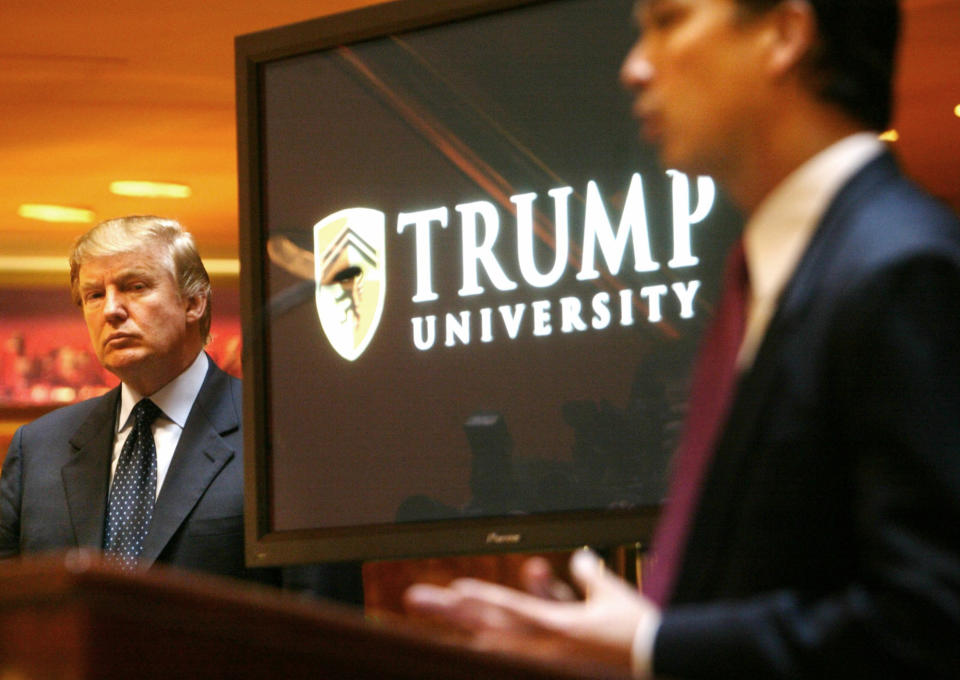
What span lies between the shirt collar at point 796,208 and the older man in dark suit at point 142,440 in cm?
171

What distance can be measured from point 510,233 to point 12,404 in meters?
6.51

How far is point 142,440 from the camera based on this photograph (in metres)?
2.80

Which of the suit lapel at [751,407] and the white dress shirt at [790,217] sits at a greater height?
the white dress shirt at [790,217]

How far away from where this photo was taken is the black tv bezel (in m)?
2.06

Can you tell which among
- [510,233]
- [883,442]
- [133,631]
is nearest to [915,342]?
[883,442]

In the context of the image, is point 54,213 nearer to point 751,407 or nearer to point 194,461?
point 194,461

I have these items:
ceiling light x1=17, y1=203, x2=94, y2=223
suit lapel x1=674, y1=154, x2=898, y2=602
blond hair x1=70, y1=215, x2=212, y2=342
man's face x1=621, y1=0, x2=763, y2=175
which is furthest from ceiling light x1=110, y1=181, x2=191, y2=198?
suit lapel x1=674, y1=154, x2=898, y2=602

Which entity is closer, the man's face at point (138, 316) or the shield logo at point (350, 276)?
Result: the shield logo at point (350, 276)

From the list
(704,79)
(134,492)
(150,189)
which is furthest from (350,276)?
(150,189)

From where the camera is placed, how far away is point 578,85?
6.92ft

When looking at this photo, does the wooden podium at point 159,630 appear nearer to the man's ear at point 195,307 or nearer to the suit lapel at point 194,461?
the suit lapel at point 194,461

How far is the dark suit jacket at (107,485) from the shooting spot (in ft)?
8.54

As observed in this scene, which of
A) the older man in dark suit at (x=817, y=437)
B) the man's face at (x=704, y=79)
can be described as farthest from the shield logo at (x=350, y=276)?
the older man in dark suit at (x=817, y=437)

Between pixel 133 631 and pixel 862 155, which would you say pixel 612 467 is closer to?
pixel 862 155
